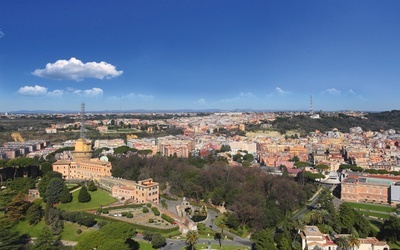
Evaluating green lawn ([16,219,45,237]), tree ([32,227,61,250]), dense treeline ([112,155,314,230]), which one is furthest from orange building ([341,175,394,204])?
green lawn ([16,219,45,237])

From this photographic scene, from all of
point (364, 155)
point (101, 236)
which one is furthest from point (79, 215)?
point (364, 155)

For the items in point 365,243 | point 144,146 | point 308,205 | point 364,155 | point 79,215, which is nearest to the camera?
point 365,243

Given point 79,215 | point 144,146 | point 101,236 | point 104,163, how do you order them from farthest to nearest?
point 144,146, point 104,163, point 79,215, point 101,236

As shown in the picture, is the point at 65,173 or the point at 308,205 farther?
the point at 65,173

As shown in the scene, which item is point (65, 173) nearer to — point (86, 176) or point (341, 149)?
point (86, 176)

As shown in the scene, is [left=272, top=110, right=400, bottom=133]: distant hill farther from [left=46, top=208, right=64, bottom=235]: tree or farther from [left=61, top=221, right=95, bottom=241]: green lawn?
[left=46, top=208, right=64, bottom=235]: tree

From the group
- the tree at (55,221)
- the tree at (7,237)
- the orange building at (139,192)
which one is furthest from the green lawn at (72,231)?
the orange building at (139,192)

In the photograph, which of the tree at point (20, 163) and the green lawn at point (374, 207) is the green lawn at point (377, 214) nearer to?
the green lawn at point (374, 207)
